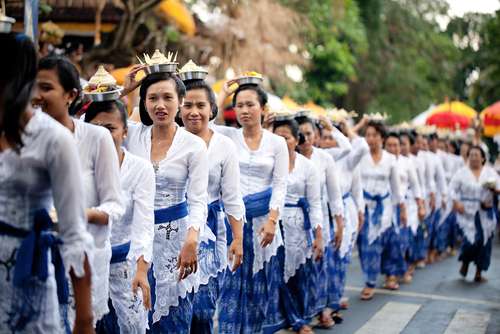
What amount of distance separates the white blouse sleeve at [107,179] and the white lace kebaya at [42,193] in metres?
0.65

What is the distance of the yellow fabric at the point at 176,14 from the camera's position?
13.9 m

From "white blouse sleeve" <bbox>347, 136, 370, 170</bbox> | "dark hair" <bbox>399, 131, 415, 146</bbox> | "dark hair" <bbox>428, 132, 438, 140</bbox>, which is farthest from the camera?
"dark hair" <bbox>428, 132, 438, 140</bbox>

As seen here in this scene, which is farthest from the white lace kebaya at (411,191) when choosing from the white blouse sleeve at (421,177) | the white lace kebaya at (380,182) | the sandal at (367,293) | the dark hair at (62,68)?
the dark hair at (62,68)

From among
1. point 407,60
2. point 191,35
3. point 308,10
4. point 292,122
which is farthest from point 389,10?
point 292,122

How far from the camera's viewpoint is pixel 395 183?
1120cm

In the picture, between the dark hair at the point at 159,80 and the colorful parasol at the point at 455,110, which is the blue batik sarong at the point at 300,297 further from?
the colorful parasol at the point at 455,110

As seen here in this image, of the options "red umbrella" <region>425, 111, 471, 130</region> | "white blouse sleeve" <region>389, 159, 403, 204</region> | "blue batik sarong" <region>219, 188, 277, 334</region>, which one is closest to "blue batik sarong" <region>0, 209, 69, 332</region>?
"blue batik sarong" <region>219, 188, 277, 334</region>

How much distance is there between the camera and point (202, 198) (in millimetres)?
5266

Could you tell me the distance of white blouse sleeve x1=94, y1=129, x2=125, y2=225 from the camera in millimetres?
3867

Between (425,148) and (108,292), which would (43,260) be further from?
(425,148)

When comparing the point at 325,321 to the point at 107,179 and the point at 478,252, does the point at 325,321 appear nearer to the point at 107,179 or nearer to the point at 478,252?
the point at 478,252

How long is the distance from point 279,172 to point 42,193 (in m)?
3.94

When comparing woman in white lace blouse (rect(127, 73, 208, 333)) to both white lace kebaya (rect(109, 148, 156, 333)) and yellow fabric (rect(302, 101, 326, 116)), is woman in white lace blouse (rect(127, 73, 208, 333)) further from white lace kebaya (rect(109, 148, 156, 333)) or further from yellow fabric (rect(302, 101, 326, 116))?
yellow fabric (rect(302, 101, 326, 116))

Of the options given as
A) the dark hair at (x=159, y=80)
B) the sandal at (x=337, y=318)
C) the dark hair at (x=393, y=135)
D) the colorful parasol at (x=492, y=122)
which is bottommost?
the sandal at (x=337, y=318)
